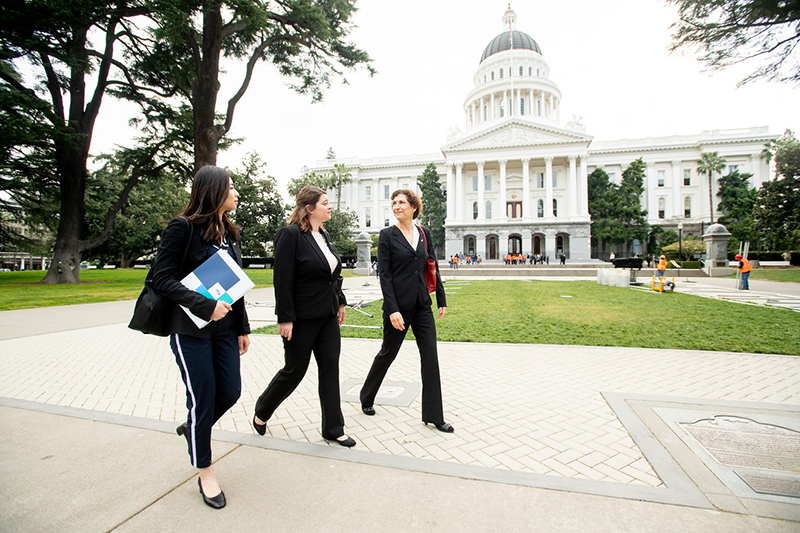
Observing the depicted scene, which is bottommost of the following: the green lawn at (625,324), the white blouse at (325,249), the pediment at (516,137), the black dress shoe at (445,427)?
the green lawn at (625,324)

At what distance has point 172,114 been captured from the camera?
23172 millimetres

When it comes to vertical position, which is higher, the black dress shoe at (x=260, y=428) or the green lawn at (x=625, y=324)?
the black dress shoe at (x=260, y=428)

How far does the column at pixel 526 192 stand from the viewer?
58.8 meters

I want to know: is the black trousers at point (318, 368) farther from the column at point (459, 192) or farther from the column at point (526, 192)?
the column at point (459, 192)

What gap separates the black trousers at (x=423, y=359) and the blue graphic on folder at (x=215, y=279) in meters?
1.55

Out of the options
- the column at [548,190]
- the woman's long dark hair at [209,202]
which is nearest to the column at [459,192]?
the column at [548,190]

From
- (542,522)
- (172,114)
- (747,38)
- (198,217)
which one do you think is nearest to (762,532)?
(542,522)

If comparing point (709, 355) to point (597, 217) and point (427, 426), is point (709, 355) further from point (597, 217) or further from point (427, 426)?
point (597, 217)

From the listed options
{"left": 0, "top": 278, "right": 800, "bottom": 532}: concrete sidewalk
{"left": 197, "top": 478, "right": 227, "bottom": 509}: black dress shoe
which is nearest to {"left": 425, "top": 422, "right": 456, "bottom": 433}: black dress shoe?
{"left": 0, "top": 278, "right": 800, "bottom": 532}: concrete sidewalk

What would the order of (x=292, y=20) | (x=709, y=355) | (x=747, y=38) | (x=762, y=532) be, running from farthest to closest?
1. (x=292, y=20)
2. (x=709, y=355)
3. (x=747, y=38)
4. (x=762, y=532)

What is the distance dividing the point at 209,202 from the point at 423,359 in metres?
2.19

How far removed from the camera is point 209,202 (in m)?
2.63

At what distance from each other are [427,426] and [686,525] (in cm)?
194

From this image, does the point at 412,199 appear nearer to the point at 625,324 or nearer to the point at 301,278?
the point at 301,278
